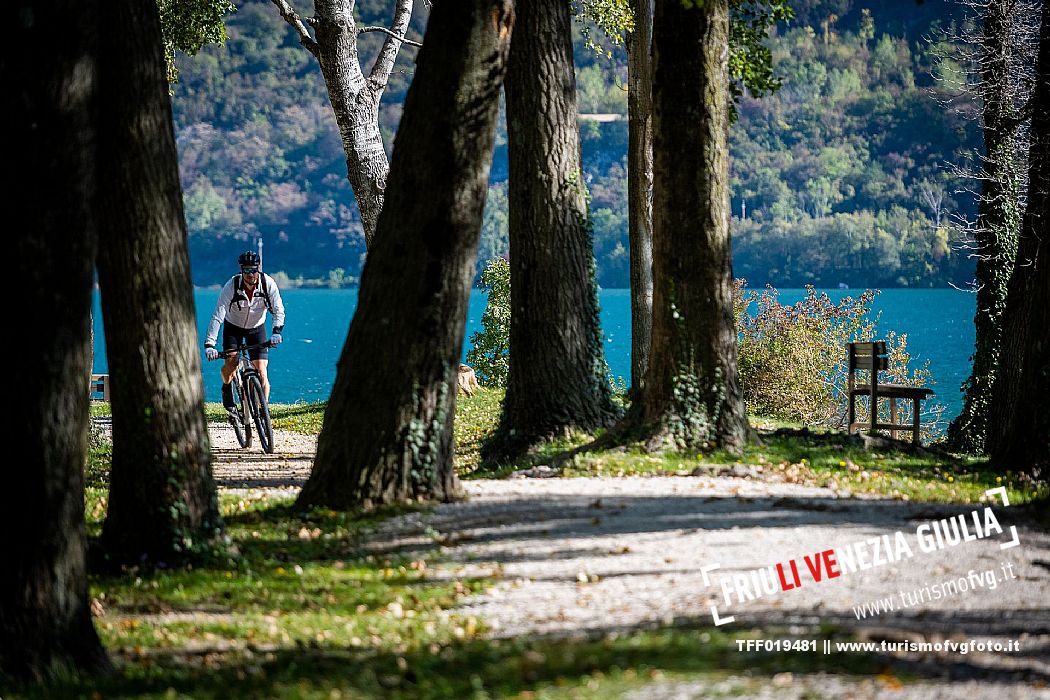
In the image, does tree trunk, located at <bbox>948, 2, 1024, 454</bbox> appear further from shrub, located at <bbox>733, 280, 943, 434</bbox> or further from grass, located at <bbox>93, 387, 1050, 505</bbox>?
grass, located at <bbox>93, 387, 1050, 505</bbox>

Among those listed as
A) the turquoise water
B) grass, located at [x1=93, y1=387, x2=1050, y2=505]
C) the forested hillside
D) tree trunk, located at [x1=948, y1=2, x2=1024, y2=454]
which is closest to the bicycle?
grass, located at [x1=93, y1=387, x2=1050, y2=505]

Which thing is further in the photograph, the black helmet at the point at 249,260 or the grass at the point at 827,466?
the black helmet at the point at 249,260

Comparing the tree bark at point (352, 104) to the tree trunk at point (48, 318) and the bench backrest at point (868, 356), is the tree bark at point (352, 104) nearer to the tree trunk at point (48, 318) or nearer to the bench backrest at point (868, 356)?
the bench backrest at point (868, 356)

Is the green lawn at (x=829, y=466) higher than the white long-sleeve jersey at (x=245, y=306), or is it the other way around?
the white long-sleeve jersey at (x=245, y=306)

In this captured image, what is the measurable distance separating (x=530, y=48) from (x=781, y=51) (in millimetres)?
175120

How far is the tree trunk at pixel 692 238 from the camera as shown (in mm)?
10602

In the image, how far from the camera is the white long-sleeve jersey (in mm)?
13000

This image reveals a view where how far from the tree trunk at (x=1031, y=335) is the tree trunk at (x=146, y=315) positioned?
21.7 feet

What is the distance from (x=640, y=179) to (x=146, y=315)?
11.2m

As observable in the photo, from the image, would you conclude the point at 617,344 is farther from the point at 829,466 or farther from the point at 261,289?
the point at 829,466

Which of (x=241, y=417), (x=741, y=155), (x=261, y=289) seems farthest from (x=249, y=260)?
(x=741, y=155)

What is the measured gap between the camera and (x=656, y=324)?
11.1 metres

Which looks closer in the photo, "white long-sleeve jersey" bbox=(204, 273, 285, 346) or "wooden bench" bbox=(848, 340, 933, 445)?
"white long-sleeve jersey" bbox=(204, 273, 285, 346)

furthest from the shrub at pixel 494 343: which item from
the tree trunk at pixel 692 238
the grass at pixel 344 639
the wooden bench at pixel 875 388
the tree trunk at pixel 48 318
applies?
the tree trunk at pixel 48 318
